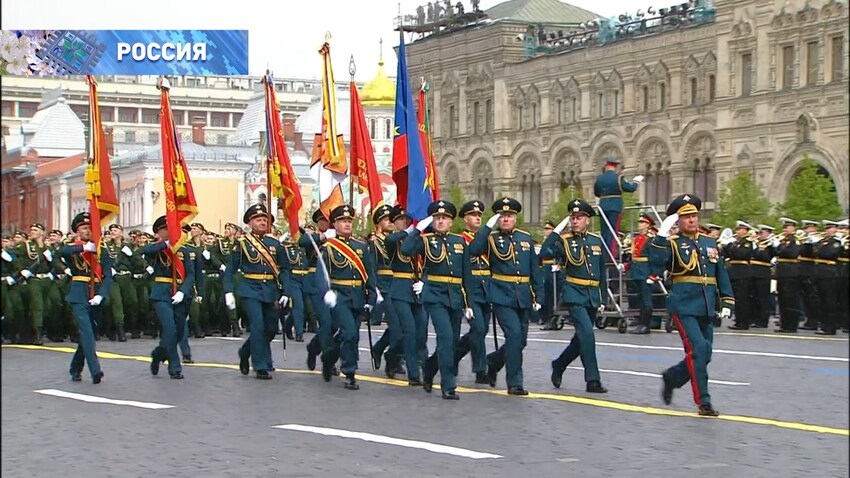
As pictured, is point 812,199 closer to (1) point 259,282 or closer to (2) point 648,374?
(2) point 648,374

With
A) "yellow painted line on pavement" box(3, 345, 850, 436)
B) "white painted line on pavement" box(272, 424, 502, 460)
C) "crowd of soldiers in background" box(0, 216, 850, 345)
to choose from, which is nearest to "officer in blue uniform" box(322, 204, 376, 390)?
"yellow painted line on pavement" box(3, 345, 850, 436)

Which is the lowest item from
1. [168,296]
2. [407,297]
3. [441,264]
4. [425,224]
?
[168,296]


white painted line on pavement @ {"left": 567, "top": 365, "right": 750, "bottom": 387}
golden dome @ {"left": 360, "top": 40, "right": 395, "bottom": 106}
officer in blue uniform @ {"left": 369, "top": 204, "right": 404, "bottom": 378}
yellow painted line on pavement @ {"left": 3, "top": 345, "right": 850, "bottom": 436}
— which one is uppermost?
golden dome @ {"left": 360, "top": 40, "right": 395, "bottom": 106}

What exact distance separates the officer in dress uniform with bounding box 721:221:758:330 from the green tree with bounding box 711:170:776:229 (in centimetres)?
2319

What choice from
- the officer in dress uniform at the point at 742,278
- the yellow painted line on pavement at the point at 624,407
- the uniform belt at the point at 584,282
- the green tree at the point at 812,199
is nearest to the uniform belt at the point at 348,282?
the yellow painted line on pavement at the point at 624,407

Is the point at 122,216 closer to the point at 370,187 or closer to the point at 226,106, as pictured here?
the point at 226,106

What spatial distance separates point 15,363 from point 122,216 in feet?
223

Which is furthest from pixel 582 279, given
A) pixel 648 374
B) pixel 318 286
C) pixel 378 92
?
pixel 378 92

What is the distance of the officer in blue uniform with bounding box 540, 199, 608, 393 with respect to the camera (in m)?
13.5

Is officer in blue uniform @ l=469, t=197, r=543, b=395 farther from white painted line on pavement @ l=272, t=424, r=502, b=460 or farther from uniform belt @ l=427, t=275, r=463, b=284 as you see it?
white painted line on pavement @ l=272, t=424, r=502, b=460

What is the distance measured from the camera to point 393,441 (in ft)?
33.8

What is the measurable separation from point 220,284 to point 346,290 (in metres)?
10.1

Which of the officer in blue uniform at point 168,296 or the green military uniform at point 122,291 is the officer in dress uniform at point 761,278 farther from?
the officer in blue uniform at point 168,296

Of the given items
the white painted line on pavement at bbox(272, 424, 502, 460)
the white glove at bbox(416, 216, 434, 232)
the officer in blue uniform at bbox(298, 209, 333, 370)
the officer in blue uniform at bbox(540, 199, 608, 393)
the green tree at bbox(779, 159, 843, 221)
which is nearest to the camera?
the white painted line on pavement at bbox(272, 424, 502, 460)
